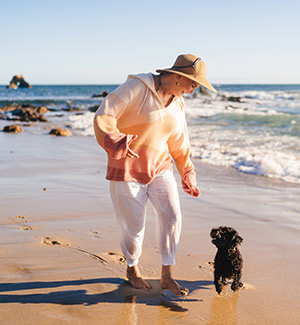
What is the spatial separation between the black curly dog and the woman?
30 cm

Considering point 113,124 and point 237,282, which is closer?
point 113,124

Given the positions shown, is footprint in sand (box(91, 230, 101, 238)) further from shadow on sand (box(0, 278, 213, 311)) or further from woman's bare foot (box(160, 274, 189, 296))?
woman's bare foot (box(160, 274, 189, 296))

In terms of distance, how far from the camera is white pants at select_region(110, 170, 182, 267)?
3.20 meters

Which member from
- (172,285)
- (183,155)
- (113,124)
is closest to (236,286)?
(172,285)

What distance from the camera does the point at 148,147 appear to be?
10.4 feet

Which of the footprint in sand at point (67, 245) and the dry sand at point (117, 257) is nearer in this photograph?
the dry sand at point (117, 257)

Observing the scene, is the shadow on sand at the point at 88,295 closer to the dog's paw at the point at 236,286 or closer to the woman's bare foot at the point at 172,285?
the woman's bare foot at the point at 172,285

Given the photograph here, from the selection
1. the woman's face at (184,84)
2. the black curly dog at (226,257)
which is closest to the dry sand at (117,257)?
the black curly dog at (226,257)

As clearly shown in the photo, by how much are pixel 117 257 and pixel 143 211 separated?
92 centimetres

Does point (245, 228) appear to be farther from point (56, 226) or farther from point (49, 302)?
point (49, 302)

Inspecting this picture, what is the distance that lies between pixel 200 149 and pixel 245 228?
6753 millimetres

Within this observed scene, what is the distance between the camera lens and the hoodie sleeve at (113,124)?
276cm

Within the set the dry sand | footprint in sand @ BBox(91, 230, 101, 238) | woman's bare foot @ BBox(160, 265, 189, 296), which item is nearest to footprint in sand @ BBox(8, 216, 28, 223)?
the dry sand

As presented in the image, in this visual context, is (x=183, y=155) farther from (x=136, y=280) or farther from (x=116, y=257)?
(x=116, y=257)
